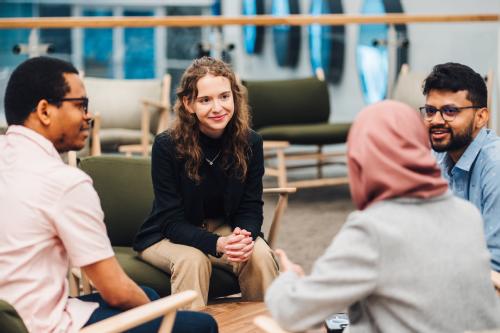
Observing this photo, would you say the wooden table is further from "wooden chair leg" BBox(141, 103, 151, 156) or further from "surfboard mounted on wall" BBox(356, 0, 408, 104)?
"surfboard mounted on wall" BBox(356, 0, 408, 104)

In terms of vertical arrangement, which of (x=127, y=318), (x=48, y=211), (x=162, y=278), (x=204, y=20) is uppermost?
(x=204, y=20)

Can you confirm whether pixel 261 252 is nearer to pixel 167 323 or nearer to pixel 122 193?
pixel 122 193

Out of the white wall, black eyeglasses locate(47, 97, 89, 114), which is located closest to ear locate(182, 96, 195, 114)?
black eyeglasses locate(47, 97, 89, 114)

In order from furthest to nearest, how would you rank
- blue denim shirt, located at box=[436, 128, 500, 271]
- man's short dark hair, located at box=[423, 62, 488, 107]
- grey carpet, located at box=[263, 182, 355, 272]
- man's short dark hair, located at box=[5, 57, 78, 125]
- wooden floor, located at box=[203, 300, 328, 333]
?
1. grey carpet, located at box=[263, 182, 355, 272]
2. man's short dark hair, located at box=[423, 62, 488, 107]
3. blue denim shirt, located at box=[436, 128, 500, 271]
4. wooden floor, located at box=[203, 300, 328, 333]
5. man's short dark hair, located at box=[5, 57, 78, 125]

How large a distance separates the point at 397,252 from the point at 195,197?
169cm

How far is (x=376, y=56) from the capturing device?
316 inches

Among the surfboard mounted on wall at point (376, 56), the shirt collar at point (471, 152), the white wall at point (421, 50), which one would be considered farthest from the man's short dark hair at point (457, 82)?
the surfboard mounted on wall at point (376, 56)

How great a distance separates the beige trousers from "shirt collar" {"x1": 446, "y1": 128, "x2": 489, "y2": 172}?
0.80 meters

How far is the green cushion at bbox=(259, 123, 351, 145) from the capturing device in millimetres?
6918

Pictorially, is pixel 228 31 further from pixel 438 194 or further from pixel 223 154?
pixel 438 194

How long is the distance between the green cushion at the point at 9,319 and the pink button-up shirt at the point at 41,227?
6.3 inches

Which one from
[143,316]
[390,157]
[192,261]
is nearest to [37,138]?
[143,316]

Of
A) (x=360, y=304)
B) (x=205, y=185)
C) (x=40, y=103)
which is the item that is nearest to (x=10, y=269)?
(x=40, y=103)

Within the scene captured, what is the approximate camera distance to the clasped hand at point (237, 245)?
3.34 m
